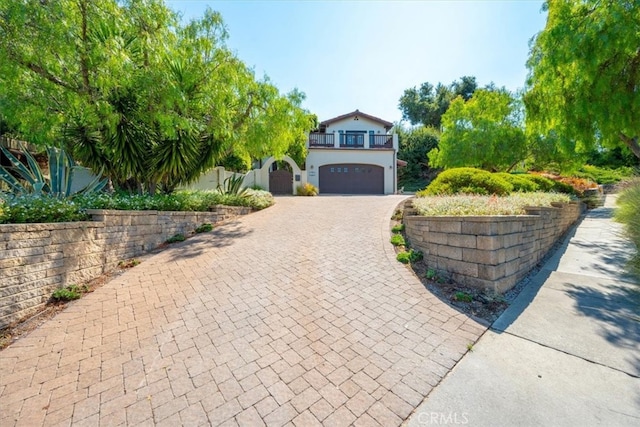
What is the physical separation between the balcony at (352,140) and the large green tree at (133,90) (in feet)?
36.5

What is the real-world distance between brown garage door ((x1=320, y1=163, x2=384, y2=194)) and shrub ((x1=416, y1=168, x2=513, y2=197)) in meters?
12.0

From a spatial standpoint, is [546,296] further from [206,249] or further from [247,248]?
[206,249]

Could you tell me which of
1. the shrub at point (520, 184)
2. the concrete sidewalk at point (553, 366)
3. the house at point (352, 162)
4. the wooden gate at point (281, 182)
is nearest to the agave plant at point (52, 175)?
the concrete sidewalk at point (553, 366)

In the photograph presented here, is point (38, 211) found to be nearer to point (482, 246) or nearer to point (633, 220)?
point (482, 246)

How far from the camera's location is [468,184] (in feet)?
25.4

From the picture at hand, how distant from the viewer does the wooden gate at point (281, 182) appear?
58.0ft

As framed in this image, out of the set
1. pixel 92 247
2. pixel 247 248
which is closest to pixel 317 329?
pixel 247 248

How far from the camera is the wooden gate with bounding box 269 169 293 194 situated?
1767 centimetres

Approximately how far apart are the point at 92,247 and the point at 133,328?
7.39 ft

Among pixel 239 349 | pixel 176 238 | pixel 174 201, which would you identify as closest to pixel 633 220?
pixel 239 349

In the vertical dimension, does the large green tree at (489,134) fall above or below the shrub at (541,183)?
above

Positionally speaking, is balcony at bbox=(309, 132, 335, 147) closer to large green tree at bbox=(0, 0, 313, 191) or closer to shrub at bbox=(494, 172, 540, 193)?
large green tree at bbox=(0, 0, 313, 191)

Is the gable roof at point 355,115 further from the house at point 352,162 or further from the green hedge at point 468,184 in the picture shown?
the green hedge at point 468,184

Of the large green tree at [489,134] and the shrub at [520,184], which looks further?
the large green tree at [489,134]
